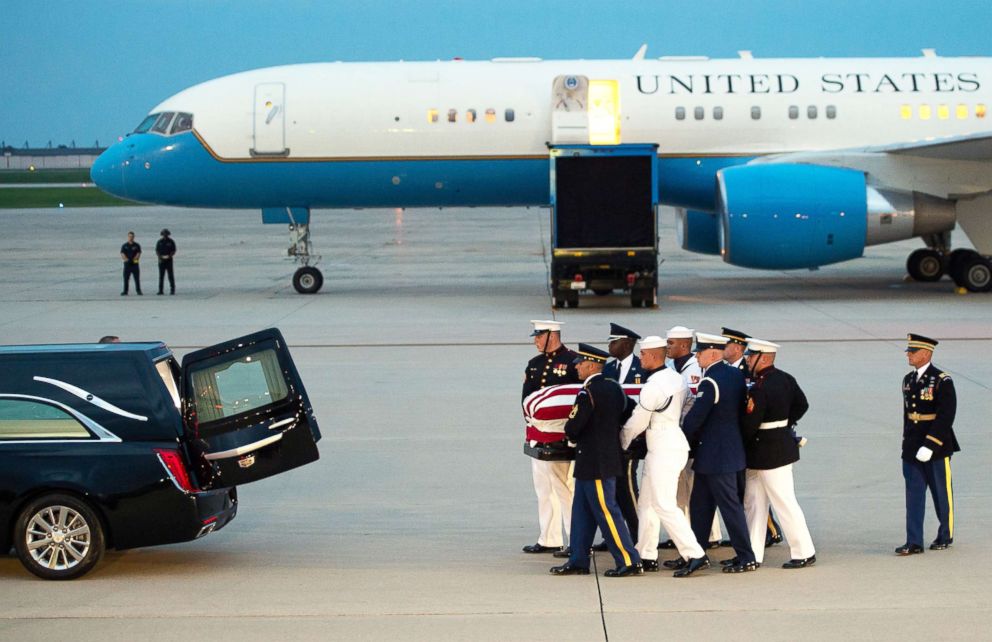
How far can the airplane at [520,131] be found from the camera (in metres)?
25.2

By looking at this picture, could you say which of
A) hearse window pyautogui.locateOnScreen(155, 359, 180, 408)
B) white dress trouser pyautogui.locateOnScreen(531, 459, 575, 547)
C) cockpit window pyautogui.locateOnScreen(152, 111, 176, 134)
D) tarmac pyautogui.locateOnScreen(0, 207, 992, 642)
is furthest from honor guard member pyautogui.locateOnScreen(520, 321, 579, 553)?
cockpit window pyautogui.locateOnScreen(152, 111, 176, 134)

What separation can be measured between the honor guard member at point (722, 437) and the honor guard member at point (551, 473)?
944 mm

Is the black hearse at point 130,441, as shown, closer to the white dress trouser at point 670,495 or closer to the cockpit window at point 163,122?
the white dress trouser at point 670,495

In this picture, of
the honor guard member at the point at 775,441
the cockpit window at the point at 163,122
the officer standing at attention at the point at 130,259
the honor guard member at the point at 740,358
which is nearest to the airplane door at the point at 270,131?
the cockpit window at the point at 163,122

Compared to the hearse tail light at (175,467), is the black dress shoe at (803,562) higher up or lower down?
lower down

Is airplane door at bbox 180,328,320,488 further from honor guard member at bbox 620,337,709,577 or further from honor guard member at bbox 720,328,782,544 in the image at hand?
honor guard member at bbox 720,328,782,544

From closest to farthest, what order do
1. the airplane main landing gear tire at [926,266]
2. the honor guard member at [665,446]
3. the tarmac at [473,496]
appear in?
1. the tarmac at [473,496]
2. the honor guard member at [665,446]
3. the airplane main landing gear tire at [926,266]

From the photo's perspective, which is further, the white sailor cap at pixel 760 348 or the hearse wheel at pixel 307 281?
the hearse wheel at pixel 307 281

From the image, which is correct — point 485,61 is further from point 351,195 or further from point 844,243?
point 844,243

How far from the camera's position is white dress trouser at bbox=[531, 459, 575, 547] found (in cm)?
929

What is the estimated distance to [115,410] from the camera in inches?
351

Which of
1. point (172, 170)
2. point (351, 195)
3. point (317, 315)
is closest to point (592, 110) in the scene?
point (351, 195)

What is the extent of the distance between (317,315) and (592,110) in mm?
6441

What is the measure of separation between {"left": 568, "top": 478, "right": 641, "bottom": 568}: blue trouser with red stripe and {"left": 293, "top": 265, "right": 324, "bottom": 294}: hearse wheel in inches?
740
